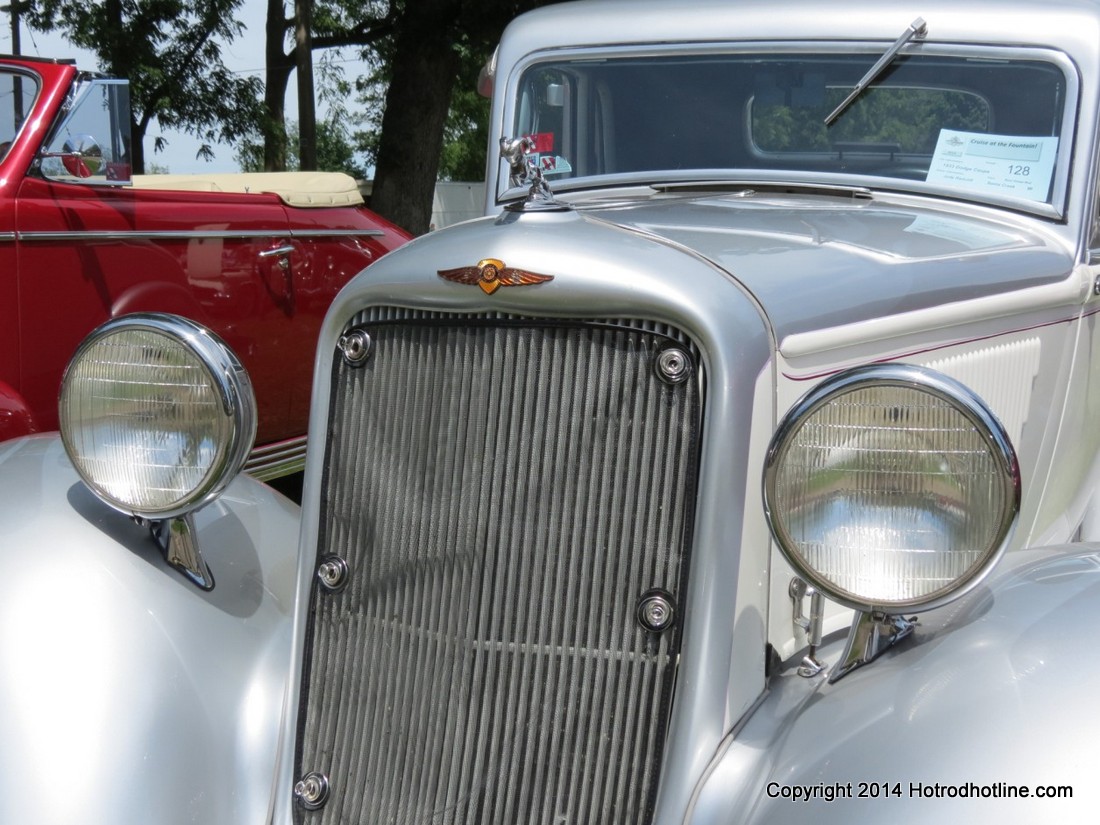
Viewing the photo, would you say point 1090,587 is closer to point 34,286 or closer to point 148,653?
point 148,653

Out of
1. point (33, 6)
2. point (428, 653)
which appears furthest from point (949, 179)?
point (33, 6)

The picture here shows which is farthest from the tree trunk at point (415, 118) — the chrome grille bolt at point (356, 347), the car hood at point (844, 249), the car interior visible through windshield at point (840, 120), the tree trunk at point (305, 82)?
the chrome grille bolt at point (356, 347)

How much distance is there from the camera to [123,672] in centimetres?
190

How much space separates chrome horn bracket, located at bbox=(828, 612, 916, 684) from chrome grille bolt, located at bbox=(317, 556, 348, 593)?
0.75 metres

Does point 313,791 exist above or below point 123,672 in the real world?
below

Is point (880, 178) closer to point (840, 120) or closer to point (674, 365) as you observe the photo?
point (840, 120)

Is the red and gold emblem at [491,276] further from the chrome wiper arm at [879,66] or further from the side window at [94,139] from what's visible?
the side window at [94,139]

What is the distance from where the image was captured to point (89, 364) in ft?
6.63

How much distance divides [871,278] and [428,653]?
0.97 m

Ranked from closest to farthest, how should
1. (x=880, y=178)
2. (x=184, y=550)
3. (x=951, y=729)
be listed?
(x=951, y=729) < (x=184, y=550) < (x=880, y=178)

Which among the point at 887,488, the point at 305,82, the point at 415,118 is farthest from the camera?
the point at 305,82

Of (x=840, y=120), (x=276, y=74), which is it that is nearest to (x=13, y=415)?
(x=840, y=120)

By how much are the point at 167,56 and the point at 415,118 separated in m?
3.01

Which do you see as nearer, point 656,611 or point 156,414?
point 656,611
